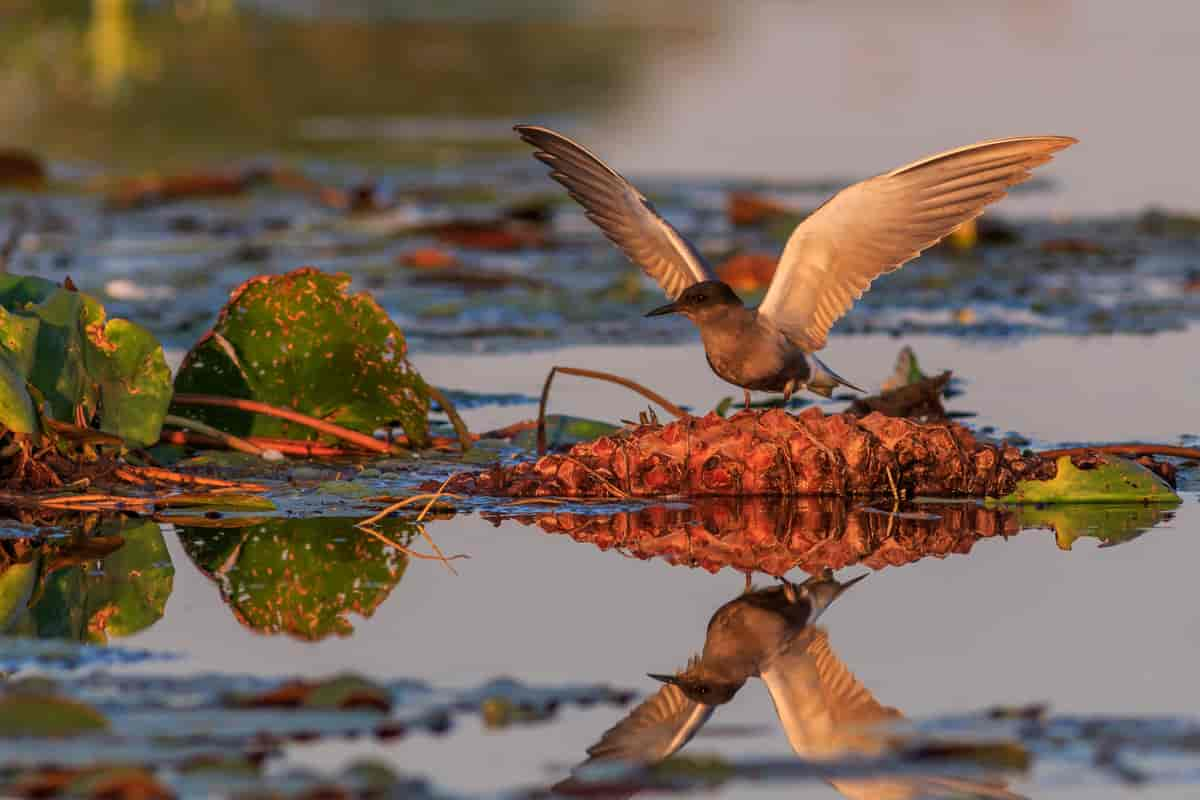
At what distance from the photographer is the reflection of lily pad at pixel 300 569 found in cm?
448

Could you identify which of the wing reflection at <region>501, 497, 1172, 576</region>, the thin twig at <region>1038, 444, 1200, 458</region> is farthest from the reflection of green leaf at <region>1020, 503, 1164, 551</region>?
the thin twig at <region>1038, 444, 1200, 458</region>

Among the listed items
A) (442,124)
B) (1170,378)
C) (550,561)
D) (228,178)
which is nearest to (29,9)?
(442,124)

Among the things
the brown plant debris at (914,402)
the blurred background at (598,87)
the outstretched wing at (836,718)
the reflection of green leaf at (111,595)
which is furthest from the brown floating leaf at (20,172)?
the outstretched wing at (836,718)

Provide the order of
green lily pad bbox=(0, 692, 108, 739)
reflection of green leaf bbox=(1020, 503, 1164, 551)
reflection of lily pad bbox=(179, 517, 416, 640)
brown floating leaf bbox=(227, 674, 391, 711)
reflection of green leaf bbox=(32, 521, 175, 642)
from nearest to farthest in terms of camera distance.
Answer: green lily pad bbox=(0, 692, 108, 739)
brown floating leaf bbox=(227, 674, 391, 711)
reflection of green leaf bbox=(32, 521, 175, 642)
reflection of lily pad bbox=(179, 517, 416, 640)
reflection of green leaf bbox=(1020, 503, 1164, 551)

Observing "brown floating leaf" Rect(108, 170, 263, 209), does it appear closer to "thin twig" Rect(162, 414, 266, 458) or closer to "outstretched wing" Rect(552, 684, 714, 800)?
"thin twig" Rect(162, 414, 266, 458)

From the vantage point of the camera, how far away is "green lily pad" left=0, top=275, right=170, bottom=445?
5.48 metres

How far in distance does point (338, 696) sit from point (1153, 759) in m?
1.30

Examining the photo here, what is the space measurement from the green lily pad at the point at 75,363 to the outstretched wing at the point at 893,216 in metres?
1.69

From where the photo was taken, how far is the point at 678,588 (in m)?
4.67

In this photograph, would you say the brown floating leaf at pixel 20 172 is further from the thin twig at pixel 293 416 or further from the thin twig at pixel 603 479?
the thin twig at pixel 603 479

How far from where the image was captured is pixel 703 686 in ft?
12.6

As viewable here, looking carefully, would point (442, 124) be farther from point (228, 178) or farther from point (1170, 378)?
point (1170, 378)

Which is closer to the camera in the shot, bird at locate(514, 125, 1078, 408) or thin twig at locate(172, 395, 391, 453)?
bird at locate(514, 125, 1078, 408)

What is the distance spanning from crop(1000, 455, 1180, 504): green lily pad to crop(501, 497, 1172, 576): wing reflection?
0.10 ft
